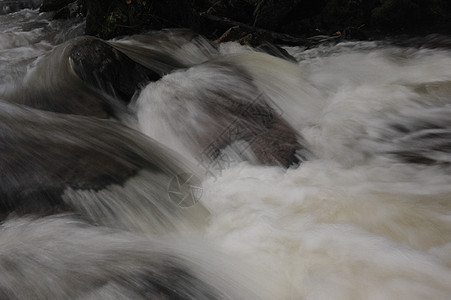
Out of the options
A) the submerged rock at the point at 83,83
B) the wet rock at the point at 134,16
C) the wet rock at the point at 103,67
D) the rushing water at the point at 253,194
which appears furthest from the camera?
the wet rock at the point at 134,16

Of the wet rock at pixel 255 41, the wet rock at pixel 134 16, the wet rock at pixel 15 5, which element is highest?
the wet rock at pixel 15 5

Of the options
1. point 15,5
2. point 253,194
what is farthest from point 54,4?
point 253,194

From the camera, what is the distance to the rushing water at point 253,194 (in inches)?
74.5

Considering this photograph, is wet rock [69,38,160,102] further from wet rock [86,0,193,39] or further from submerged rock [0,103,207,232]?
wet rock [86,0,193,39]

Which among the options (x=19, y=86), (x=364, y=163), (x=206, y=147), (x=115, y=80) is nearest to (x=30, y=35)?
(x=19, y=86)

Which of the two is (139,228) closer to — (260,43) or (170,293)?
(170,293)

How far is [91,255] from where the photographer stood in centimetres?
196

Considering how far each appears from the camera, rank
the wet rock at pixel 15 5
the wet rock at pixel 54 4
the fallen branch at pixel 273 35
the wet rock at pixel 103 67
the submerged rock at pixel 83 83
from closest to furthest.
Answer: the submerged rock at pixel 83 83 < the wet rock at pixel 103 67 < the fallen branch at pixel 273 35 < the wet rock at pixel 54 4 < the wet rock at pixel 15 5

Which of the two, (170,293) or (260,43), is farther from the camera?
(260,43)

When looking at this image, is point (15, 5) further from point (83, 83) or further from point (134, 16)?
point (83, 83)

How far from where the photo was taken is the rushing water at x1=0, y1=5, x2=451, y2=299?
189cm

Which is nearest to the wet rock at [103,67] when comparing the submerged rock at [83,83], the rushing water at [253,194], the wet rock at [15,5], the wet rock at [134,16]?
the submerged rock at [83,83]

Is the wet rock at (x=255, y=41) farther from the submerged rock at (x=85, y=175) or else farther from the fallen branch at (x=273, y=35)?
the submerged rock at (x=85, y=175)

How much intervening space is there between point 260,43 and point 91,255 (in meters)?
4.82
